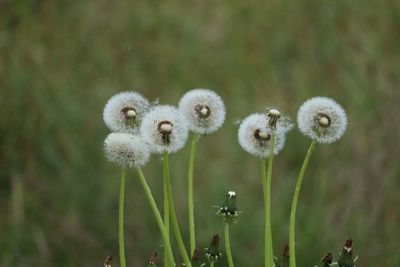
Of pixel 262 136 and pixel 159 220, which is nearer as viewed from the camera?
pixel 159 220

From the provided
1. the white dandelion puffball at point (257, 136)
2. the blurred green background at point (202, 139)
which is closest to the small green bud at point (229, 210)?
the white dandelion puffball at point (257, 136)

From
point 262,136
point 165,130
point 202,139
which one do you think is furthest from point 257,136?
point 202,139

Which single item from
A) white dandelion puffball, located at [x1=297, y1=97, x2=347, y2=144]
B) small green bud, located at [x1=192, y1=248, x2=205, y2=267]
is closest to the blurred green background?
white dandelion puffball, located at [x1=297, y1=97, x2=347, y2=144]

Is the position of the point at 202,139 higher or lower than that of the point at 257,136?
higher

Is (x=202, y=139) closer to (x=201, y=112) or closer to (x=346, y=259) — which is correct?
(x=201, y=112)

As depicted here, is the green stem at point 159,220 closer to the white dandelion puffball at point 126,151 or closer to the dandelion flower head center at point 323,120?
the white dandelion puffball at point 126,151

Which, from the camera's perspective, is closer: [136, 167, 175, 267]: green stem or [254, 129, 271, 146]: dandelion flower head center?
[136, 167, 175, 267]: green stem

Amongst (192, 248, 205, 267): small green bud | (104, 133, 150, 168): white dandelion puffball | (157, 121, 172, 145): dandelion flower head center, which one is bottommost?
(192, 248, 205, 267): small green bud

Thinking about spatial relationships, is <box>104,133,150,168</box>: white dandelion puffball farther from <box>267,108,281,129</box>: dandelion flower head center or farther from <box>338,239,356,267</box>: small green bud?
<box>338,239,356,267</box>: small green bud
